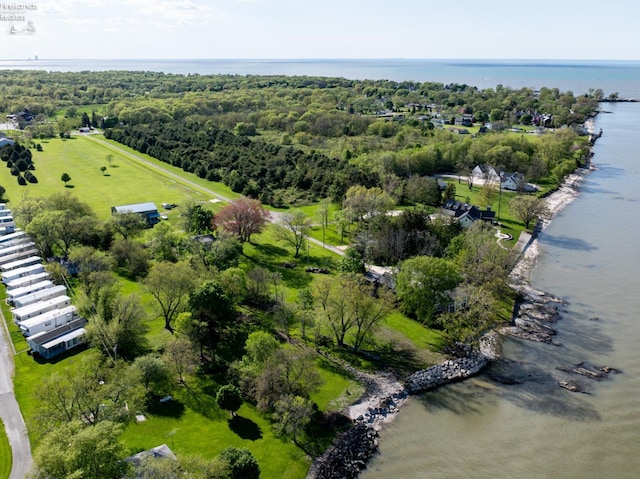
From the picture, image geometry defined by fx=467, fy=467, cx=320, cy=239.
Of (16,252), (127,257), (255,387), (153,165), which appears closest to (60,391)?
(255,387)

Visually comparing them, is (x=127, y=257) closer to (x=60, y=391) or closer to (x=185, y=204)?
(x=185, y=204)

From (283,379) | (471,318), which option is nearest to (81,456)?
(283,379)

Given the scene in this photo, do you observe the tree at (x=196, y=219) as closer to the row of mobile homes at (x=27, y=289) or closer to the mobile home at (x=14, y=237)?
the row of mobile homes at (x=27, y=289)

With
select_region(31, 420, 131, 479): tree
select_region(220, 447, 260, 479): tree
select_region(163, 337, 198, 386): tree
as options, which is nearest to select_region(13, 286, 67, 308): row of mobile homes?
select_region(163, 337, 198, 386): tree

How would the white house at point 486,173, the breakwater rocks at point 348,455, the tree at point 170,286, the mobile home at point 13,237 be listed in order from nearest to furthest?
the breakwater rocks at point 348,455 → the tree at point 170,286 → the mobile home at point 13,237 → the white house at point 486,173

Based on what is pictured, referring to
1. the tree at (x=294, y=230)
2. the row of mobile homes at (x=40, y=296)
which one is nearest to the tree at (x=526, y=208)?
the tree at (x=294, y=230)

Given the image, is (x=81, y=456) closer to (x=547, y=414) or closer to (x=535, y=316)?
(x=547, y=414)
